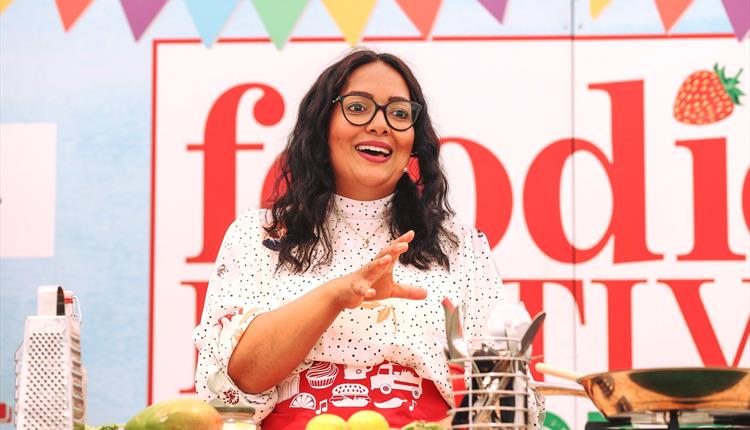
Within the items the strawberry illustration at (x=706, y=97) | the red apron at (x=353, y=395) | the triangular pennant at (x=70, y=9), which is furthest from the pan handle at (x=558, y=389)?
the triangular pennant at (x=70, y=9)

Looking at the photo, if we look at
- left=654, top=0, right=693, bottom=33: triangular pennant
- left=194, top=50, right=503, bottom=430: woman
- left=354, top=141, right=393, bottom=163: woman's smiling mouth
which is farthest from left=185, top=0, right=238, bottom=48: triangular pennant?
left=654, top=0, right=693, bottom=33: triangular pennant

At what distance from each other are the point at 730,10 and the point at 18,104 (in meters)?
2.14

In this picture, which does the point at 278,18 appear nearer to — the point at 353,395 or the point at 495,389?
the point at 353,395

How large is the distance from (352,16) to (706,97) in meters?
1.07

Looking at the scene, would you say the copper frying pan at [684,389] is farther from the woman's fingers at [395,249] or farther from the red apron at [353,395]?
the red apron at [353,395]

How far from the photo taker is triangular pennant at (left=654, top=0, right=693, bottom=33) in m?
3.62

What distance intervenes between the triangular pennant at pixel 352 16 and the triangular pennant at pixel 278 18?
0.11m

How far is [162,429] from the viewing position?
174 centimetres

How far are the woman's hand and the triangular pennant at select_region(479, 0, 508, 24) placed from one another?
153 cm

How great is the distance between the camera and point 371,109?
2.63m

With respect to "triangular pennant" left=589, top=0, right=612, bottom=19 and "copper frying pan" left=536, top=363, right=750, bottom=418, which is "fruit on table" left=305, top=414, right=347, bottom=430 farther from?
"triangular pennant" left=589, top=0, right=612, bottom=19

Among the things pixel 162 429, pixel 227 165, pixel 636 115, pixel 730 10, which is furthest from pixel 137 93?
pixel 162 429

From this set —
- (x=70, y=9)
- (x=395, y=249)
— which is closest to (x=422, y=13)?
(x=70, y=9)

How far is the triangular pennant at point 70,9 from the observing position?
3.66 meters
